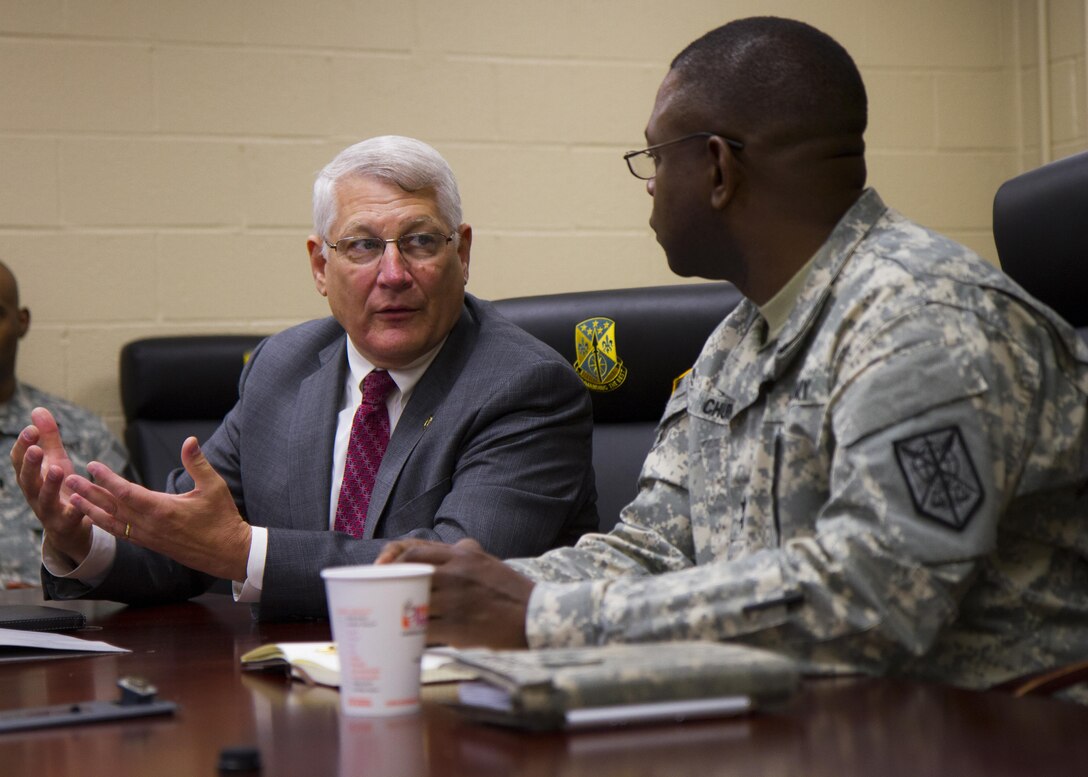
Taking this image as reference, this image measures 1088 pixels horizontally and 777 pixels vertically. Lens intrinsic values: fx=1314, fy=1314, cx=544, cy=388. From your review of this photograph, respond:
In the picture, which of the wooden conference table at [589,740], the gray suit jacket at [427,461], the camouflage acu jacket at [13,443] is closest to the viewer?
the wooden conference table at [589,740]

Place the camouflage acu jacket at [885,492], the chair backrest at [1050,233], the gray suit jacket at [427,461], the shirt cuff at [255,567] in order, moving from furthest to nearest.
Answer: the gray suit jacket at [427,461], the shirt cuff at [255,567], the chair backrest at [1050,233], the camouflage acu jacket at [885,492]

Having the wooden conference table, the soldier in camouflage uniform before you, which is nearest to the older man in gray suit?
the soldier in camouflage uniform

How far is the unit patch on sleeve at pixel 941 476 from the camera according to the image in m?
1.07

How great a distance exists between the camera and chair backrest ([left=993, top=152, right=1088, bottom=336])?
61.3 inches

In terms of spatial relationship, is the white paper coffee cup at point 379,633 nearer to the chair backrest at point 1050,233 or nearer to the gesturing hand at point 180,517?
the gesturing hand at point 180,517

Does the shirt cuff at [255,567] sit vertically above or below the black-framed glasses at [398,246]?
below

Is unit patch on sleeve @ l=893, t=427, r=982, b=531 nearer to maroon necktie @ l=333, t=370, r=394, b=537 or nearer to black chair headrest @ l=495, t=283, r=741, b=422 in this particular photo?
maroon necktie @ l=333, t=370, r=394, b=537

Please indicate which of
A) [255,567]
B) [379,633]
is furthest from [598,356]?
[379,633]

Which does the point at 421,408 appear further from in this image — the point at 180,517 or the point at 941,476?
the point at 941,476

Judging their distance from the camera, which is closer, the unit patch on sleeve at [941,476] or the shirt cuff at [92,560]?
the unit patch on sleeve at [941,476]

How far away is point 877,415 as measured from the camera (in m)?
1.11

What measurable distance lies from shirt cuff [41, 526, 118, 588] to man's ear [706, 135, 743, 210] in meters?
0.98

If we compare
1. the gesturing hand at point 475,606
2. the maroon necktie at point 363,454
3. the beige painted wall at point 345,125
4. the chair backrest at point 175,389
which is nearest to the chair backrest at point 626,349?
the maroon necktie at point 363,454

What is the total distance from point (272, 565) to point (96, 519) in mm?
230
